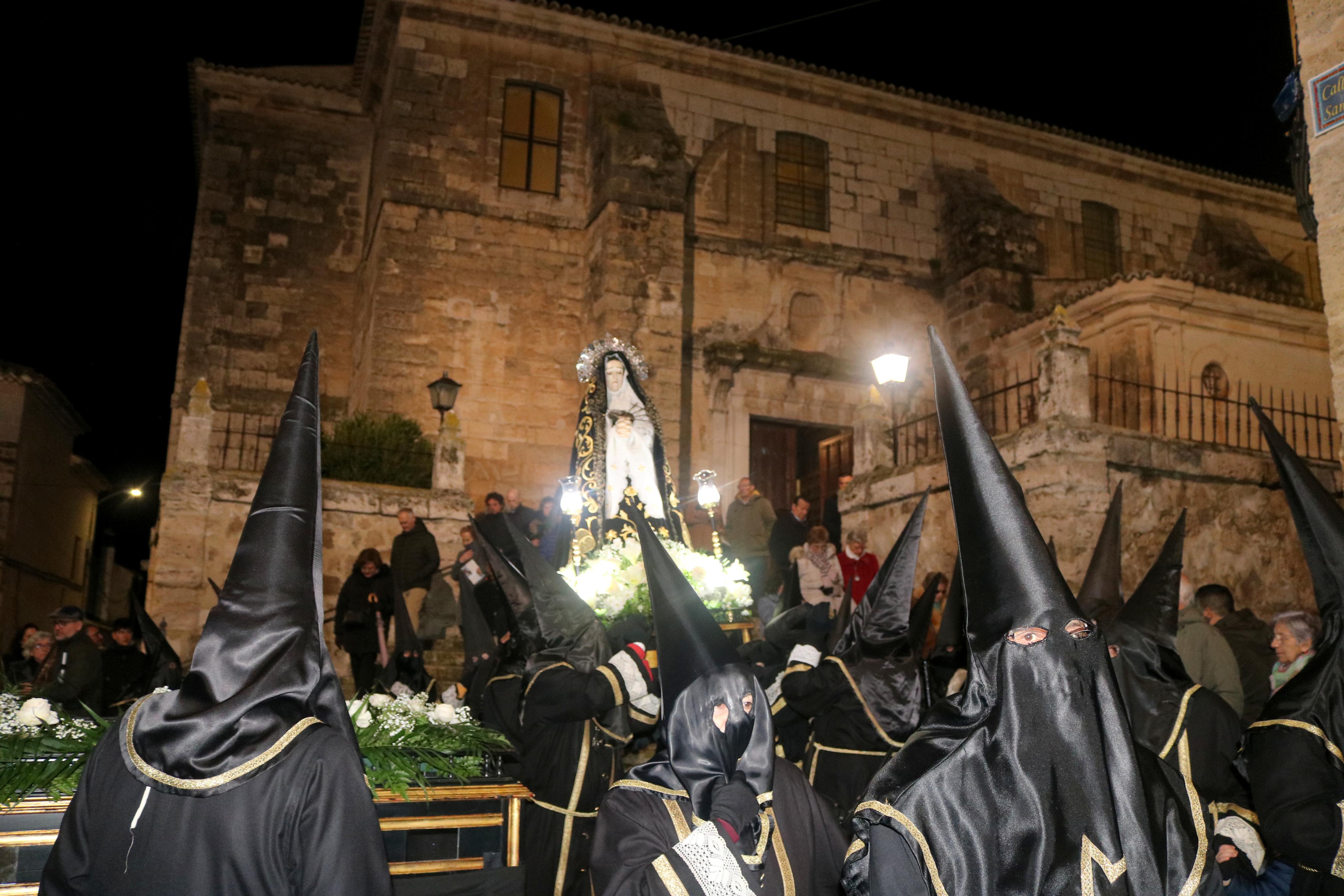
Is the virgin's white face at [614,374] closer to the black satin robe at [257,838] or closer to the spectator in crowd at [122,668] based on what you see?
the spectator in crowd at [122,668]

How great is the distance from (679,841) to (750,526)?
1122cm

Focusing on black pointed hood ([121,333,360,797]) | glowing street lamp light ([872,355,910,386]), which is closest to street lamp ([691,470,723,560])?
glowing street lamp light ([872,355,910,386])

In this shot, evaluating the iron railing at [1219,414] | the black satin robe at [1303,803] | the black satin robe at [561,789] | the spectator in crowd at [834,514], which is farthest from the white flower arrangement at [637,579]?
the iron railing at [1219,414]

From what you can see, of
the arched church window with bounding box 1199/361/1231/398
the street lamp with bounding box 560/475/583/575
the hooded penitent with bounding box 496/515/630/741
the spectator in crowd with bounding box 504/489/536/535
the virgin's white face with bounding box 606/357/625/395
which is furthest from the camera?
the arched church window with bounding box 1199/361/1231/398

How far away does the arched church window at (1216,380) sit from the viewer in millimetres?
17922

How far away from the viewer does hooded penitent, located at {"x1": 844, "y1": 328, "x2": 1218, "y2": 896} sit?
2678 millimetres

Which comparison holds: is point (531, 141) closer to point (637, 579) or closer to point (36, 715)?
point (637, 579)

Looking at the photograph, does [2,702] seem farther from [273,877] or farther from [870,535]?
[870,535]

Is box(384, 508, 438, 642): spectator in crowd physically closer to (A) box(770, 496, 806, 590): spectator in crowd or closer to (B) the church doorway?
(A) box(770, 496, 806, 590): spectator in crowd

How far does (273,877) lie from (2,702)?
2.73 m

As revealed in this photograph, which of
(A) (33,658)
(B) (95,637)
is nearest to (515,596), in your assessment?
(B) (95,637)

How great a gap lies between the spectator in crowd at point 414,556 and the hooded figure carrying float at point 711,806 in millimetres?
Answer: 9454

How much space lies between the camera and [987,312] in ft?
67.9

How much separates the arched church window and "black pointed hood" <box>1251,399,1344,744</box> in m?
15.4
